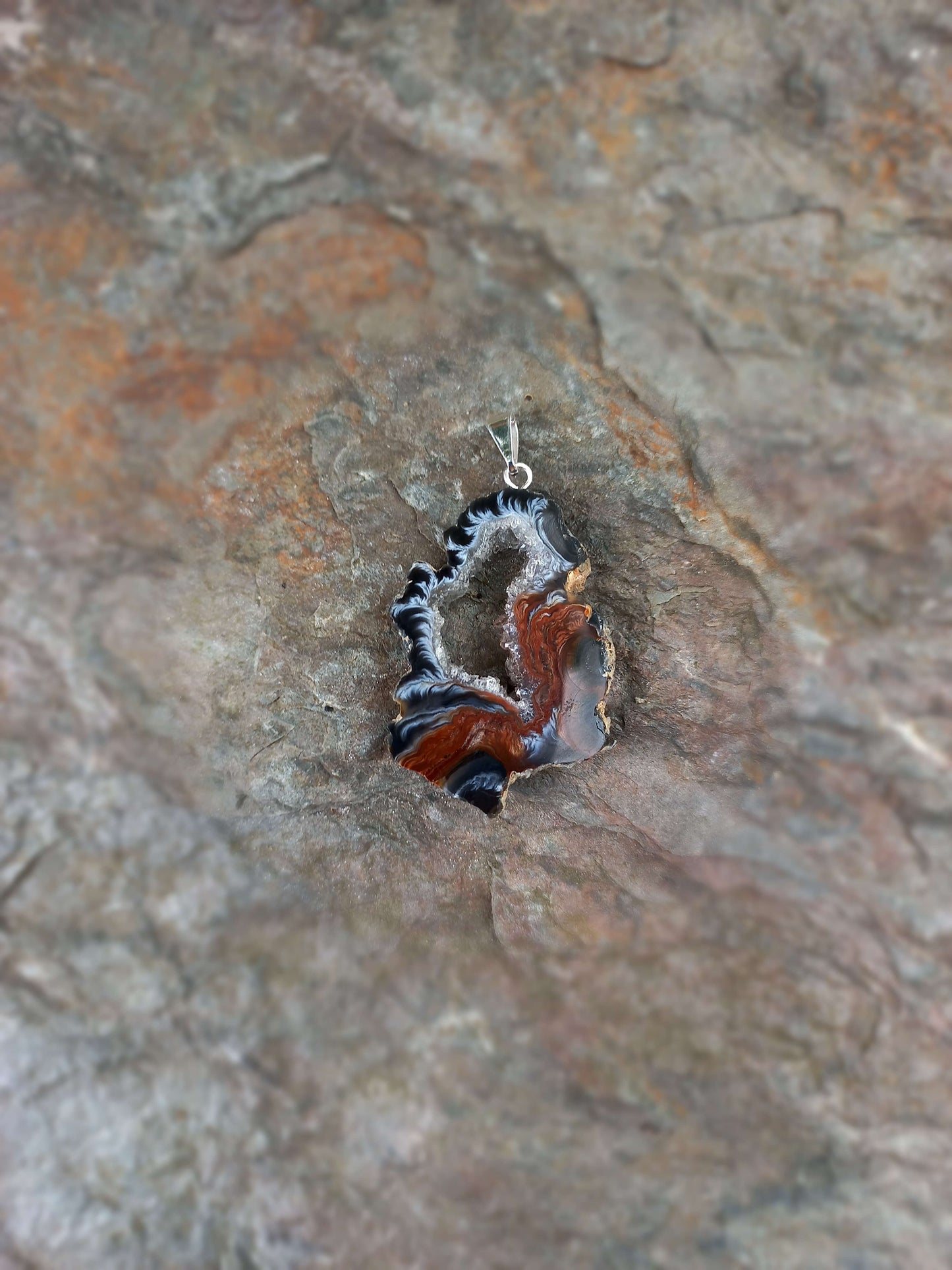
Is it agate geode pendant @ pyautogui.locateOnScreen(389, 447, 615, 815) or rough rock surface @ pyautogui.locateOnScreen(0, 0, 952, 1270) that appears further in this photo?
agate geode pendant @ pyautogui.locateOnScreen(389, 447, 615, 815)

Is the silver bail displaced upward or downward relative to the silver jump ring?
upward

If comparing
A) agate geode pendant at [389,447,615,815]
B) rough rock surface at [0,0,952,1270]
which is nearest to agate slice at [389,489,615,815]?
agate geode pendant at [389,447,615,815]

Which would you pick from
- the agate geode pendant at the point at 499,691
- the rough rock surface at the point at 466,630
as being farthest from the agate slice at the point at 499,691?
the rough rock surface at the point at 466,630

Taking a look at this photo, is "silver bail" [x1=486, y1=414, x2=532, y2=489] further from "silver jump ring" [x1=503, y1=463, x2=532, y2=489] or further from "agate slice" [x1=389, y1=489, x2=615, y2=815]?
"agate slice" [x1=389, y1=489, x2=615, y2=815]

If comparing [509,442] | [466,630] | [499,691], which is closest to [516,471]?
[509,442]

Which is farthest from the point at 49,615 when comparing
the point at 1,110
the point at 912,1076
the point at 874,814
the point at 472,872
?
the point at 912,1076

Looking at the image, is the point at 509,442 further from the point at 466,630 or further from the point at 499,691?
the point at 499,691

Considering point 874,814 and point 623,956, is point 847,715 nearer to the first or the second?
point 874,814
